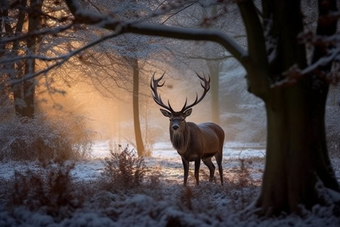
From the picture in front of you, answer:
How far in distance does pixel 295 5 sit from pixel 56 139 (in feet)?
33.2

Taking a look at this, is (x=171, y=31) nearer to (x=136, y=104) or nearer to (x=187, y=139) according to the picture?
(x=187, y=139)

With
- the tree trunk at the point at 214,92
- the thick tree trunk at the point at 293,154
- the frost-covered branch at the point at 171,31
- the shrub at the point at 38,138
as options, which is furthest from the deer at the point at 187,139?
the tree trunk at the point at 214,92

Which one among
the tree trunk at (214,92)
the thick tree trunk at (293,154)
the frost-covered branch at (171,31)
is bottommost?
the thick tree trunk at (293,154)

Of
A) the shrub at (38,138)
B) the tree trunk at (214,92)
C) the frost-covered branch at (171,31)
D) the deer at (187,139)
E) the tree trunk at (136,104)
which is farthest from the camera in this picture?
the tree trunk at (214,92)

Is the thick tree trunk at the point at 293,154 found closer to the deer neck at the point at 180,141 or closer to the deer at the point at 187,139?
the deer at the point at 187,139

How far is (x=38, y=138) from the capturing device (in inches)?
528

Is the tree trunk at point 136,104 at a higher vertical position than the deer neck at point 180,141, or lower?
higher

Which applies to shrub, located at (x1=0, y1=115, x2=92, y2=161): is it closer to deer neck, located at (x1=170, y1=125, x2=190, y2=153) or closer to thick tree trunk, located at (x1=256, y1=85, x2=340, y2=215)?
deer neck, located at (x1=170, y1=125, x2=190, y2=153)

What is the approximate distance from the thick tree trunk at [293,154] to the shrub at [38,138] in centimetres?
842

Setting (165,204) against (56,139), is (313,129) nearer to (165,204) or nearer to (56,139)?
(165,204)

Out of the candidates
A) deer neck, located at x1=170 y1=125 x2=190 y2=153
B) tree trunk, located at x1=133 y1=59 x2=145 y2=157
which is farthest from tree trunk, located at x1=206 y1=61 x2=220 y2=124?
deer neck, located at x1=170 y1=125 x2=190 y2=153

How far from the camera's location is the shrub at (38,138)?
42.9 feet

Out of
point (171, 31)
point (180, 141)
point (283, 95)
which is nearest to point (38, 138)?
point (180, 141)

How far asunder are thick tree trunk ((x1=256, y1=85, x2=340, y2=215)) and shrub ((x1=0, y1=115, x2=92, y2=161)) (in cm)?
842
